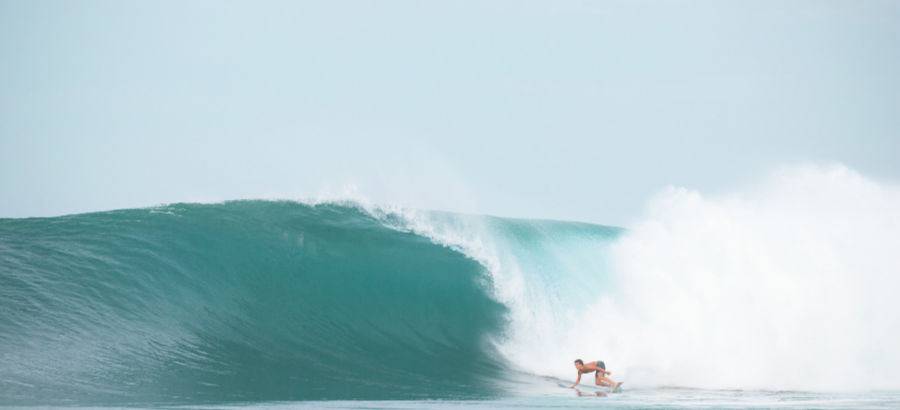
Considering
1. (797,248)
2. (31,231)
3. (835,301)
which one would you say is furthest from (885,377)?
(31,231)

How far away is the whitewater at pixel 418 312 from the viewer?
23.4 ft

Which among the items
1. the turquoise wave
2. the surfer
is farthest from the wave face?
the surfer

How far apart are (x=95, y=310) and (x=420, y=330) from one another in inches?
175

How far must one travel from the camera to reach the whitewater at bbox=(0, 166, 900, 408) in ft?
23.4

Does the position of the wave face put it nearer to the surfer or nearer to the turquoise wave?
the turquoise wave

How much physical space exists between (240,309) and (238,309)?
32 millimetres

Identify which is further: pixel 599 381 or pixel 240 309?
pixel 240 309

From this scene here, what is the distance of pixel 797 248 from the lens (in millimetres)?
9812

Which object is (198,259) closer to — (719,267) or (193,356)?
(193,356)

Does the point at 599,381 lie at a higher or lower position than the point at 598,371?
lower

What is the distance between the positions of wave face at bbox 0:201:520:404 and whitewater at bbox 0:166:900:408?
34 mm

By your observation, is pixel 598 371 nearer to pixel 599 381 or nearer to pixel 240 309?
pixel 599 381

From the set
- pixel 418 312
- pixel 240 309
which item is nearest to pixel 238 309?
pixel 240 309

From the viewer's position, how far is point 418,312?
10.7 meters
